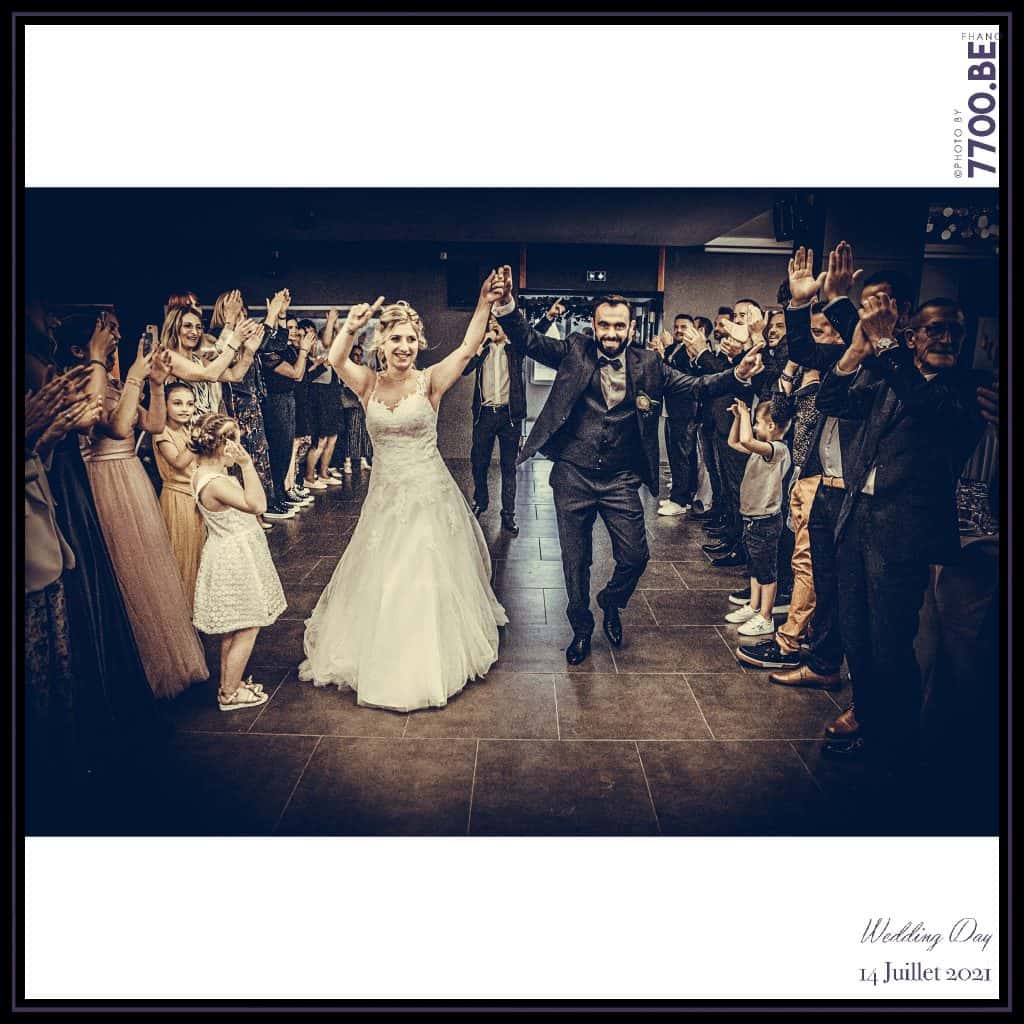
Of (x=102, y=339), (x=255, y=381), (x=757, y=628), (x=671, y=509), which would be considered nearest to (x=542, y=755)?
(x=757, y=628)

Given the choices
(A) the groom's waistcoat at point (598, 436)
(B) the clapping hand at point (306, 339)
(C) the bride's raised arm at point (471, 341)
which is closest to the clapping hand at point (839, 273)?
(A) the groom's waistcoat at point (598, 436)

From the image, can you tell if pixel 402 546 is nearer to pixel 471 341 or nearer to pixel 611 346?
pixel 471 341

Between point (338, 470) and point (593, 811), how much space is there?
441cm

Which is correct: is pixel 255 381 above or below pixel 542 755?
above

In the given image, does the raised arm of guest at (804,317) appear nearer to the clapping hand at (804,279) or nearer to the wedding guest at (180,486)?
the clapping hand at (804,279)

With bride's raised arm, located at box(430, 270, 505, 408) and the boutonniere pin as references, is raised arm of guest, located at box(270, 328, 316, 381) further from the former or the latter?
the boutonniere pin

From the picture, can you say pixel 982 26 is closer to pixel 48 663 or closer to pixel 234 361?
pixel 234 361

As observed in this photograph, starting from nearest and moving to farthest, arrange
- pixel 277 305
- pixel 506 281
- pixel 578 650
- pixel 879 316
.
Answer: pixel 879 316
pixel 506 281
pixel 277 305
pixel 578 650

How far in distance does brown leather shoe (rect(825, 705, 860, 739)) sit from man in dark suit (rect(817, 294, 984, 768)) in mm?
24

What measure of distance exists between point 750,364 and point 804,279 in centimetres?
49

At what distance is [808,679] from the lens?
3461 millimetres

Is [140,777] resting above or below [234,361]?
below

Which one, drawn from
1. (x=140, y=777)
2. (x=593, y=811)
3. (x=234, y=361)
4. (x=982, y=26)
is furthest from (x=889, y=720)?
(x=234, y=361)

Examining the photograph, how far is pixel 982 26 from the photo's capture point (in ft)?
8.27
